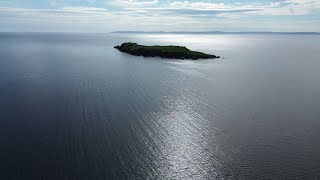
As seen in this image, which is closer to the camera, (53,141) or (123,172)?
(123,172)

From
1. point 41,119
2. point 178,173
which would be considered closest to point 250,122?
point 178,173

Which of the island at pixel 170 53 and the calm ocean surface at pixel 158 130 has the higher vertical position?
the island at pixel 170 53

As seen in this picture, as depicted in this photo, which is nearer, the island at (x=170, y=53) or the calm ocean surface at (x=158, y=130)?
the calm ocean surface at (x=158, y=130)

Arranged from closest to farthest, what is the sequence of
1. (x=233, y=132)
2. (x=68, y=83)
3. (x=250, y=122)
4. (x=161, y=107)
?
(x=233, y=132) → (x=250, y=122) → (x=161, y=107) → (x=68, y=83)

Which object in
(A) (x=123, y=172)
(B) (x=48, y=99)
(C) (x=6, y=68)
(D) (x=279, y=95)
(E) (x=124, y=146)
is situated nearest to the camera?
(A) (x=123, y=172)

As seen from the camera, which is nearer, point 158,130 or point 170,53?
point 158,130

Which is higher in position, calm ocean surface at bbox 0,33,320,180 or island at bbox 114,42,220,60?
island at bbox 114,42,220,60

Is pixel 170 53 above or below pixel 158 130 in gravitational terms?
above

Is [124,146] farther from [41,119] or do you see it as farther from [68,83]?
[68,83]

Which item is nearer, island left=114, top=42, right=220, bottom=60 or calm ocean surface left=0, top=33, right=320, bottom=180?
calm ocean surface left=0, top=33, right=320, bottom=180

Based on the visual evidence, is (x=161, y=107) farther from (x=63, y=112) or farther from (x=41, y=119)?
(x=41, y=119)

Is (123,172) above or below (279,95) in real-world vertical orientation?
below
